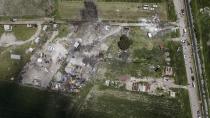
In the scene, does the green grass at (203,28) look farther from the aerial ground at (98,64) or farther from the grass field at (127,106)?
the grass field at (127,106)

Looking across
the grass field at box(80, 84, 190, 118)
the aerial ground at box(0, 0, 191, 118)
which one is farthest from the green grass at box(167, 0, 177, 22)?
the grass field at box(80, 84, 190, 118)

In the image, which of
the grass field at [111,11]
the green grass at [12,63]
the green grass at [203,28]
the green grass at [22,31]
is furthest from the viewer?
the grass field at [111,11]

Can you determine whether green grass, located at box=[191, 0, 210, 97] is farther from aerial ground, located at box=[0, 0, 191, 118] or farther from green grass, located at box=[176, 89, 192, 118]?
green grass, located at box=[176, 89, 192, 118]

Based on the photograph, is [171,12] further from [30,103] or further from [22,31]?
[30,103]

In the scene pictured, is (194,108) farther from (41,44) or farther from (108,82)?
(41,44)

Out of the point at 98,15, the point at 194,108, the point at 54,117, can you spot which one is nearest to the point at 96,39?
the point at 98,15

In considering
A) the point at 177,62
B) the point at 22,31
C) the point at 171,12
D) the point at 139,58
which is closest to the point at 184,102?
the point at 177,62

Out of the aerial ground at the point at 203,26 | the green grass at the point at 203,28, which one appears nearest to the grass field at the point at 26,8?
the green grass at the point at 203,28
